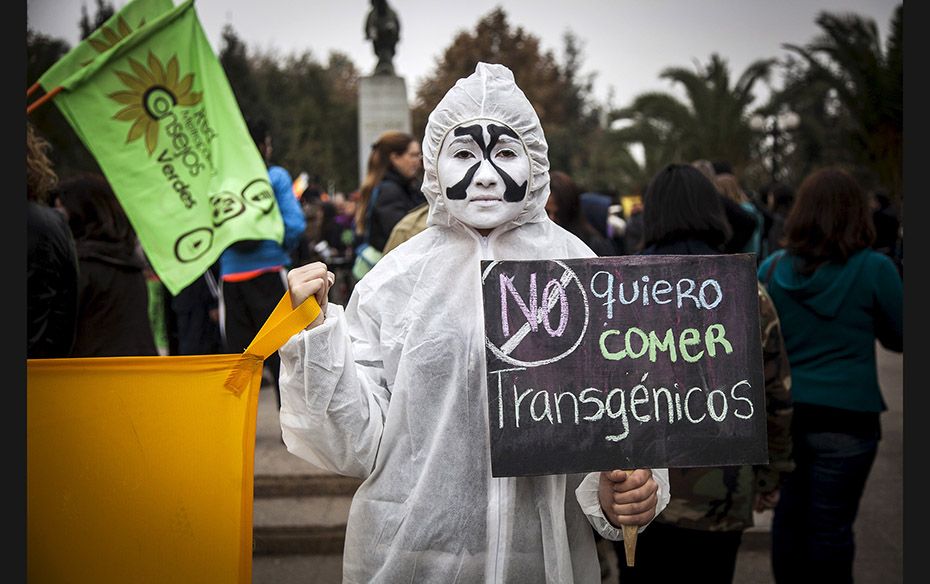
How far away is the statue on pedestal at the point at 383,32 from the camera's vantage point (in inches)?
538

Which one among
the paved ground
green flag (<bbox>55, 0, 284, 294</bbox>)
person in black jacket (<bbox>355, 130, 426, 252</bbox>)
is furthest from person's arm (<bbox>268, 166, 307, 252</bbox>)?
the paved ground

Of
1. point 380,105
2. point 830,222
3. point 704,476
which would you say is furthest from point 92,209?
point 380,105

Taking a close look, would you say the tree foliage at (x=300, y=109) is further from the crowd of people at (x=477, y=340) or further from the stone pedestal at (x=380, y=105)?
the crowd of people at (x=477, y=340)

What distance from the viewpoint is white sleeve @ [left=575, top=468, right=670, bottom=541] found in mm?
2326

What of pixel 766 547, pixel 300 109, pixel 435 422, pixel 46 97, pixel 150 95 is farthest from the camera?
pixel 300 109

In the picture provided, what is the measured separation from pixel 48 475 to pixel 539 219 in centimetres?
153

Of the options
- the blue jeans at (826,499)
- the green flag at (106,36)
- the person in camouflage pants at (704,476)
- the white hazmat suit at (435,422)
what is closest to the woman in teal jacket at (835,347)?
the blue jeans at (826,499)

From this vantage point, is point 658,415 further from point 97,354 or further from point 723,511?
point 97,354

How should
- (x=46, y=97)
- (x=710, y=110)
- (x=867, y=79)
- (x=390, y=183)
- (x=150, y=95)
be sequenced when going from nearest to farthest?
(x=46, y=97) → (x=150, y=95) → (x=390, y=183) → (x=867, y=79) → (x=710, y=110)

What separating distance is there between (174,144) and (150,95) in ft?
0.93

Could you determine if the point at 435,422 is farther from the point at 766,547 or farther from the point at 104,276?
the point at 766,547

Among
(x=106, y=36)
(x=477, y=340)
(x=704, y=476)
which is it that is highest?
(x=106, y=36)

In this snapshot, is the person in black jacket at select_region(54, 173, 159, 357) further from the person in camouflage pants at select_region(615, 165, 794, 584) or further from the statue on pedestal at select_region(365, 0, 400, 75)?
the statue on pedestal at select_region(365, 0, 400, 75)

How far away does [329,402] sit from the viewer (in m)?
2.19
